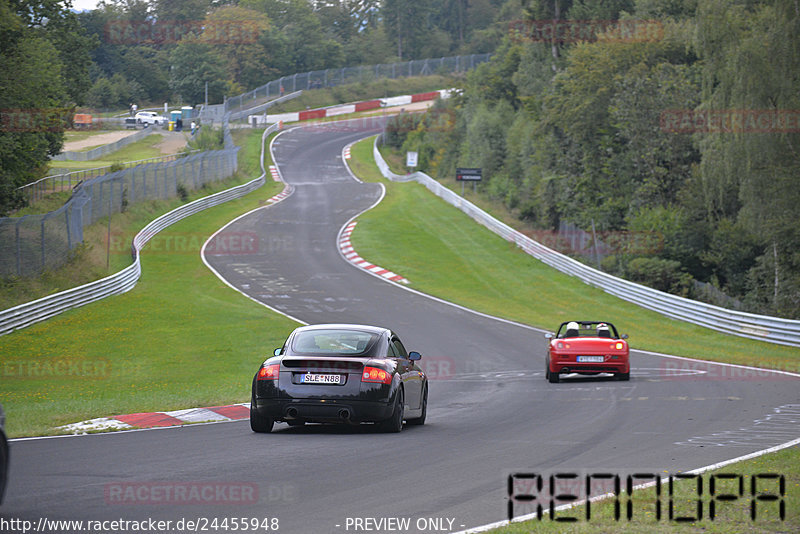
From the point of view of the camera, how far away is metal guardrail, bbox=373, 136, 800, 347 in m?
29.5

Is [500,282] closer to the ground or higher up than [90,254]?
closer to the ground

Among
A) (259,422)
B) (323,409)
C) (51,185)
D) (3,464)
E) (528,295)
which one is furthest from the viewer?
(51,185)

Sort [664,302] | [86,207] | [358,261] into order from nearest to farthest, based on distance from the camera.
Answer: [664,302] < [86,207] < [358,261]

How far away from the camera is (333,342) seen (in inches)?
460

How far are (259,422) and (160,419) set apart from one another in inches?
94.5

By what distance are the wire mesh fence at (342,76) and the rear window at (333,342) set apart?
82.8 metres

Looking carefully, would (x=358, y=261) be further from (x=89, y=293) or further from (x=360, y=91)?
(x=360, y=91)

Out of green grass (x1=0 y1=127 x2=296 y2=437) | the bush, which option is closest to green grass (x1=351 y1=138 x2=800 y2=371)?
the bush

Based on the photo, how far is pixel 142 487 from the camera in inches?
300

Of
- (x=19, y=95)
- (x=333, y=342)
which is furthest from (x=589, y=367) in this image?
(x=19, y=95)

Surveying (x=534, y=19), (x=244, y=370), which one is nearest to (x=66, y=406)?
(x=244, y=370)

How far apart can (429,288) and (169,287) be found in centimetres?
1008

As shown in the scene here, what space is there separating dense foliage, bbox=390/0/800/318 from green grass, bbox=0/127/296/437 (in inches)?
688

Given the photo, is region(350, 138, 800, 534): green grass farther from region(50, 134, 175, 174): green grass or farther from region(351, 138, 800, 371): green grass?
region(50, 134, 175, 174): green grass
